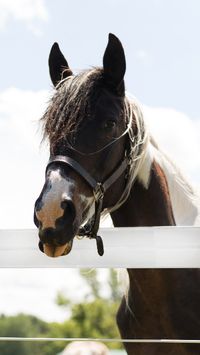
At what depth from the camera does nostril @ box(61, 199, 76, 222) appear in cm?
312

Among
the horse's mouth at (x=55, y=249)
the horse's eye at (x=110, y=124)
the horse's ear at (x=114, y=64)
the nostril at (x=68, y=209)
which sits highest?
the horse's ear at (x=114, y=64)

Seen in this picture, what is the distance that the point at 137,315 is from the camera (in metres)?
3.71

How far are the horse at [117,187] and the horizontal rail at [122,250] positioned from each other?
0.13 metres

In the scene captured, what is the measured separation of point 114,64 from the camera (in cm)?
365

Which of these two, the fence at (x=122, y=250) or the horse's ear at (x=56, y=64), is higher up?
the horse's ear at (x=56, y=64)

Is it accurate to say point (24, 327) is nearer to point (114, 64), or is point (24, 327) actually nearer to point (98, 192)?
point (114, 64)

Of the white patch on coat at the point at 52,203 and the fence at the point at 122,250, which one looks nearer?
the white patch on coat at the point at 52,203

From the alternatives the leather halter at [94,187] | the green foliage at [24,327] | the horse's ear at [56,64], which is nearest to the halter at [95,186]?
the leather halter at [94,187]

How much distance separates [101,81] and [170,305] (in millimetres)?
1166

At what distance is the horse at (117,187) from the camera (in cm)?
321

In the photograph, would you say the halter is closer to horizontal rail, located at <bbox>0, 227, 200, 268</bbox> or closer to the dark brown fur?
horizontal rail, located at <bbox>0, 227, 200, 268</bbox>

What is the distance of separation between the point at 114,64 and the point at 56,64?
0.45 metres

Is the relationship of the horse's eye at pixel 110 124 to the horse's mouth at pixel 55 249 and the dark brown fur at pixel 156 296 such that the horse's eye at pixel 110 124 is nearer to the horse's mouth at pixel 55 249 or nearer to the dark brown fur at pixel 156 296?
the dark brown fur at pixel 156 296

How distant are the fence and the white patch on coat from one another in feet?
1.53
